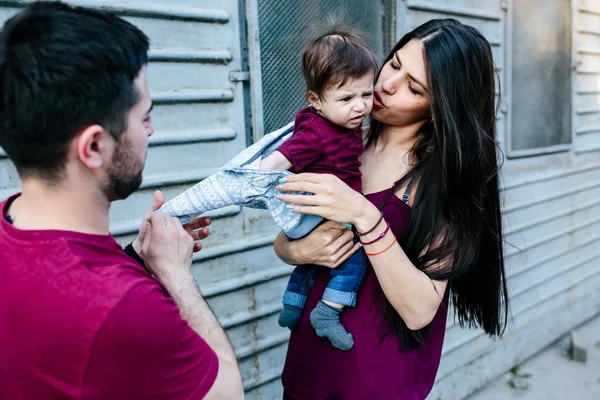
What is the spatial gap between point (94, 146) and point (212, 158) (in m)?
1.54

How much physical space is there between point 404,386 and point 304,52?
119cm

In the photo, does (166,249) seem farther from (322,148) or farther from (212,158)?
(212,158)

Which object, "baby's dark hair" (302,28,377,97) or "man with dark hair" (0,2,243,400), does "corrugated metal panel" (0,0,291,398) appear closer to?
"baby's dark hair" (302,28,377,97)

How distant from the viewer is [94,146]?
41.4 inches

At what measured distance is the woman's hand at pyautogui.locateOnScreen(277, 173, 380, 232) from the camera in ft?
5.22

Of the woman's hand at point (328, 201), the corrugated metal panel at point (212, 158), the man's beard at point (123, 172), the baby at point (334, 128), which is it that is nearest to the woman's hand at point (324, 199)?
the woman's hand at point (328, 201)

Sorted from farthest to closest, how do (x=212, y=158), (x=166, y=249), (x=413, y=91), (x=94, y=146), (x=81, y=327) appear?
(x=212, y=158) → (x=413, y=91) → (x=166, y=249) → (x=94, y=146) → (x=81, y=327)

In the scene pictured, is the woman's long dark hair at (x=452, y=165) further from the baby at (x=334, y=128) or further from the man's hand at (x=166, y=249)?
the man's hand at (x=166, y=249)

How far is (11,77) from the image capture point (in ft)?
3.20

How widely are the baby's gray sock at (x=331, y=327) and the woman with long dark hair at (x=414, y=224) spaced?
5 centimetres

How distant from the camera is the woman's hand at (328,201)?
159 cm

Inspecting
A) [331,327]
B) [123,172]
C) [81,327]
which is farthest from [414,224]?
[81,327]

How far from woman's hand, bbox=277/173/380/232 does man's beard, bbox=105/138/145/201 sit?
22.1 inches

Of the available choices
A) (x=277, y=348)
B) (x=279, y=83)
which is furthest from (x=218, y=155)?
(x=277, y=348)
